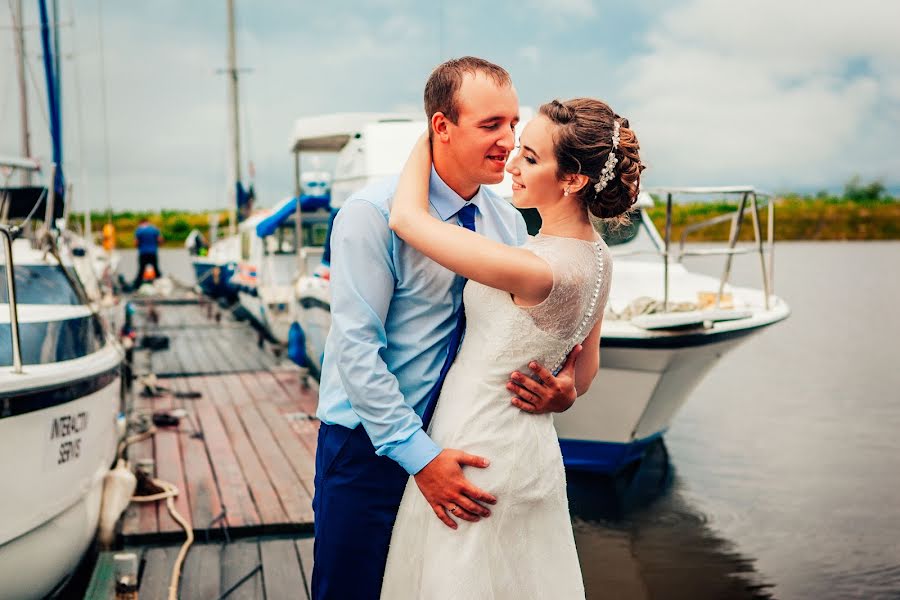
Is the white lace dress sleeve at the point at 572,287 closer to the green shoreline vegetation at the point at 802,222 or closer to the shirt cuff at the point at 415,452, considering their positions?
the shirt cuff at the point at 415,452

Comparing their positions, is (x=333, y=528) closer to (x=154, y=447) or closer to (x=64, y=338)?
(x=64, y=338)

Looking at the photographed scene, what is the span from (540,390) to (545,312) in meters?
0.20

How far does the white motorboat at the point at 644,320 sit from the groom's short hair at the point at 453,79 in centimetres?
438

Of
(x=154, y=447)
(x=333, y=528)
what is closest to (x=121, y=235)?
(x=154, y=447)

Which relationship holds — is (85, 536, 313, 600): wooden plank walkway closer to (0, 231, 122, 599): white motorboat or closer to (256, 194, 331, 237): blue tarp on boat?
(0, 231, 122, 599): white motorboat

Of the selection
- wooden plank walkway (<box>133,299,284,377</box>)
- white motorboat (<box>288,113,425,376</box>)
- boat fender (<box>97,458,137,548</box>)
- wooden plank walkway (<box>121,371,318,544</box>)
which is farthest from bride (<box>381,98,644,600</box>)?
wooden plank walkway (<box>133,299,284,377</box>)

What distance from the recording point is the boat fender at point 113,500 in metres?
5.12

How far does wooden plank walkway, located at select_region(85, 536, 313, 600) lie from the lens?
14.5ft

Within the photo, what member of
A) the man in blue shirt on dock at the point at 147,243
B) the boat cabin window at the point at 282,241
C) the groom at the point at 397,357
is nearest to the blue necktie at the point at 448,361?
the groom at the point at 397,357

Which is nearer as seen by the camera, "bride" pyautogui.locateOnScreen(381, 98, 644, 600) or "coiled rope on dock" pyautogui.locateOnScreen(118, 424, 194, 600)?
"bride" pyautogui.locateOnScreen(381, 98, 644, 600)

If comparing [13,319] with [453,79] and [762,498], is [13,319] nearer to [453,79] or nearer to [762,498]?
[453,79]

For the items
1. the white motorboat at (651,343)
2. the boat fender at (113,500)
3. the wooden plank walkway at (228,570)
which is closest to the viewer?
the wooden plank walkway at (228,570)

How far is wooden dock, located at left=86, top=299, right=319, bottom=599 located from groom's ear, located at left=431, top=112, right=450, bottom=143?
2997mm

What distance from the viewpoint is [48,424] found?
166 inches
